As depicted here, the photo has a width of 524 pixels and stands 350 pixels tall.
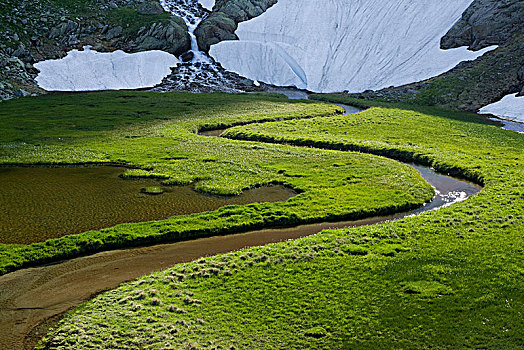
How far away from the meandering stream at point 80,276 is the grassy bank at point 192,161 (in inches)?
36.3

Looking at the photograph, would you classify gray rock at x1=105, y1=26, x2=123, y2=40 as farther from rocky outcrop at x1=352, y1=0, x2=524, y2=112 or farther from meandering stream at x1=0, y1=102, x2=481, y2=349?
meandering stream at x1=0, y1=102, x2=481, y2=349

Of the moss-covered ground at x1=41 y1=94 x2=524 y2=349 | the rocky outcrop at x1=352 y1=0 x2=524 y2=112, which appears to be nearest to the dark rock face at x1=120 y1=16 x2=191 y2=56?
the rocky outcrop at x1=352 y1=0 x2=524 y2=112

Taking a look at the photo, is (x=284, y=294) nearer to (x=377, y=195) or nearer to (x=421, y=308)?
(x=421, y=308)

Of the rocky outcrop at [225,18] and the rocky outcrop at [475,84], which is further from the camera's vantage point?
the rocky outcrop at [225,18]

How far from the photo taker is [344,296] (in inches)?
712

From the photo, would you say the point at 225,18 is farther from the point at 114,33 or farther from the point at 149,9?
the point at 114,33

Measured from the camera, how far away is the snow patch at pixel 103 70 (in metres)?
93.1

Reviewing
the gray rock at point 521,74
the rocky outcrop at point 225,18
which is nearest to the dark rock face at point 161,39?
the rocky outcrop at point 225,18

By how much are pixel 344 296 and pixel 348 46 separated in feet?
338

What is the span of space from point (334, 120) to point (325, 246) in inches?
1762

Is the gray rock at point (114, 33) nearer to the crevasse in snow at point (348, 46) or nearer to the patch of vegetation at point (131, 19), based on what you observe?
the patch of vegetation at point (131, 19)

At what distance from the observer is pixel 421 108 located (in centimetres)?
7512

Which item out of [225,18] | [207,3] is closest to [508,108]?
[225,18]

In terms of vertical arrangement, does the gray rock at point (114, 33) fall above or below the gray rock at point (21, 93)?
above
